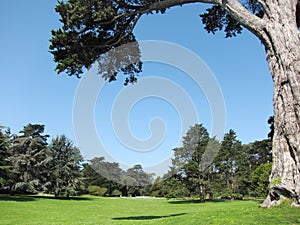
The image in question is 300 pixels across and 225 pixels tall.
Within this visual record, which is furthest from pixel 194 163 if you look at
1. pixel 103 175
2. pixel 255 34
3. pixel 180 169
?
pixel 103 175

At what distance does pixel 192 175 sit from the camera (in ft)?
127

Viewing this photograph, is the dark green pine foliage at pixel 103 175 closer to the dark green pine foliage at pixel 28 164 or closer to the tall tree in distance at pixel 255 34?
the dark green pine foliage at pixel 28 164

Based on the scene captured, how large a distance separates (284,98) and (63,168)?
3977 centimetres

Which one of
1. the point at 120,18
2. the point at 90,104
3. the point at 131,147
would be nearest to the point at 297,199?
the point at 131,147

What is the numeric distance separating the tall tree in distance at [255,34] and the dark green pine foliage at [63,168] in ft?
107

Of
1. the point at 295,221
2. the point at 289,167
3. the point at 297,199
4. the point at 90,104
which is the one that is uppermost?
the point at 90,104

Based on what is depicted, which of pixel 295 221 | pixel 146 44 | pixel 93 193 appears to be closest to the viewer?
pixel 295 221

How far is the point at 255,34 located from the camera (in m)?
9.45

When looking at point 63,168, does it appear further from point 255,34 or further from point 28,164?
point 255,34

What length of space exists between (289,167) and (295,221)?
2017mm

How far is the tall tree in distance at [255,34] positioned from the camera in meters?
7.78

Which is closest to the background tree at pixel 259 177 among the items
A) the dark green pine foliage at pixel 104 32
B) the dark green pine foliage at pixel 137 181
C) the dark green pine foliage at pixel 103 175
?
the dark green pine foliage at pixel 137 181

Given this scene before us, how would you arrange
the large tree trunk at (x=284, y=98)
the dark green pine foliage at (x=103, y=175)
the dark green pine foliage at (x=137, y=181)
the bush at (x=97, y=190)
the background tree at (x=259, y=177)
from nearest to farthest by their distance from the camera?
the large tree trunk at (x=284, y=98), the background tree at (x=259, y=177), the dark green pine foliage at (x=137, y=181), the dark green pine foliage at (x=103, y=175), the bush at (x=97, y=190)

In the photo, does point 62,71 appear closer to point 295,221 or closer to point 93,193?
point 295,221
